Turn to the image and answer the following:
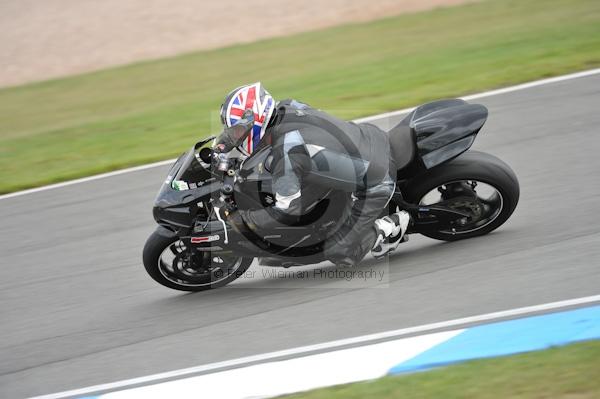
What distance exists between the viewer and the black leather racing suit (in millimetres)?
5637

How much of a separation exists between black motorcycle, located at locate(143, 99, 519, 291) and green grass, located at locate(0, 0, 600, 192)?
3311 mm

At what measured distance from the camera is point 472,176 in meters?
6.01

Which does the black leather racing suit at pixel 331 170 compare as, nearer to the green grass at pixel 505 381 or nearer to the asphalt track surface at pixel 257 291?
the asphalt track surface at pixel 257 291

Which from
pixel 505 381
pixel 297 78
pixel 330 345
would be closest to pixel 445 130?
pixel 330 345

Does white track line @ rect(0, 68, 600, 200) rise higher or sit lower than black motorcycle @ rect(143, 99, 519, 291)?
higher

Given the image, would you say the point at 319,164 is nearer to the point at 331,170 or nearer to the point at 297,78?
the point at 331,170

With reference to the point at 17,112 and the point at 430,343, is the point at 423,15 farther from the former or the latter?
the point at 430,343

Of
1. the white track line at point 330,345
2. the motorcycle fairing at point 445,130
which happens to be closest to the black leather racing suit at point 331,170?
the motorcycle fairing at point 445,130

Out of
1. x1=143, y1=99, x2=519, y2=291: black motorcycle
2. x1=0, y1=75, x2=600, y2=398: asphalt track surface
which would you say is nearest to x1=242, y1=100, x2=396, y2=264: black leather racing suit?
x1=143, y1=99, x2=519, y2=291: black motorcycle

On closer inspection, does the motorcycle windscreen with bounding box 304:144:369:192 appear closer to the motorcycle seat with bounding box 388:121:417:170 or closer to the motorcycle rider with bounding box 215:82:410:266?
the motorcycle rider with bounding box 215:82:410:266

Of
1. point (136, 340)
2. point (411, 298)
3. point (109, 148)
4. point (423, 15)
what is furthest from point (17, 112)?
point (411, 298)

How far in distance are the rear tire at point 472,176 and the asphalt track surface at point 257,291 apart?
47 centimetres

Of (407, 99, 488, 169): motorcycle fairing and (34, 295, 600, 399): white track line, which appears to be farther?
(407, 99, 488, 169): motorcycle fairing

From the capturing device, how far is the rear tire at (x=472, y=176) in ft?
19.7
